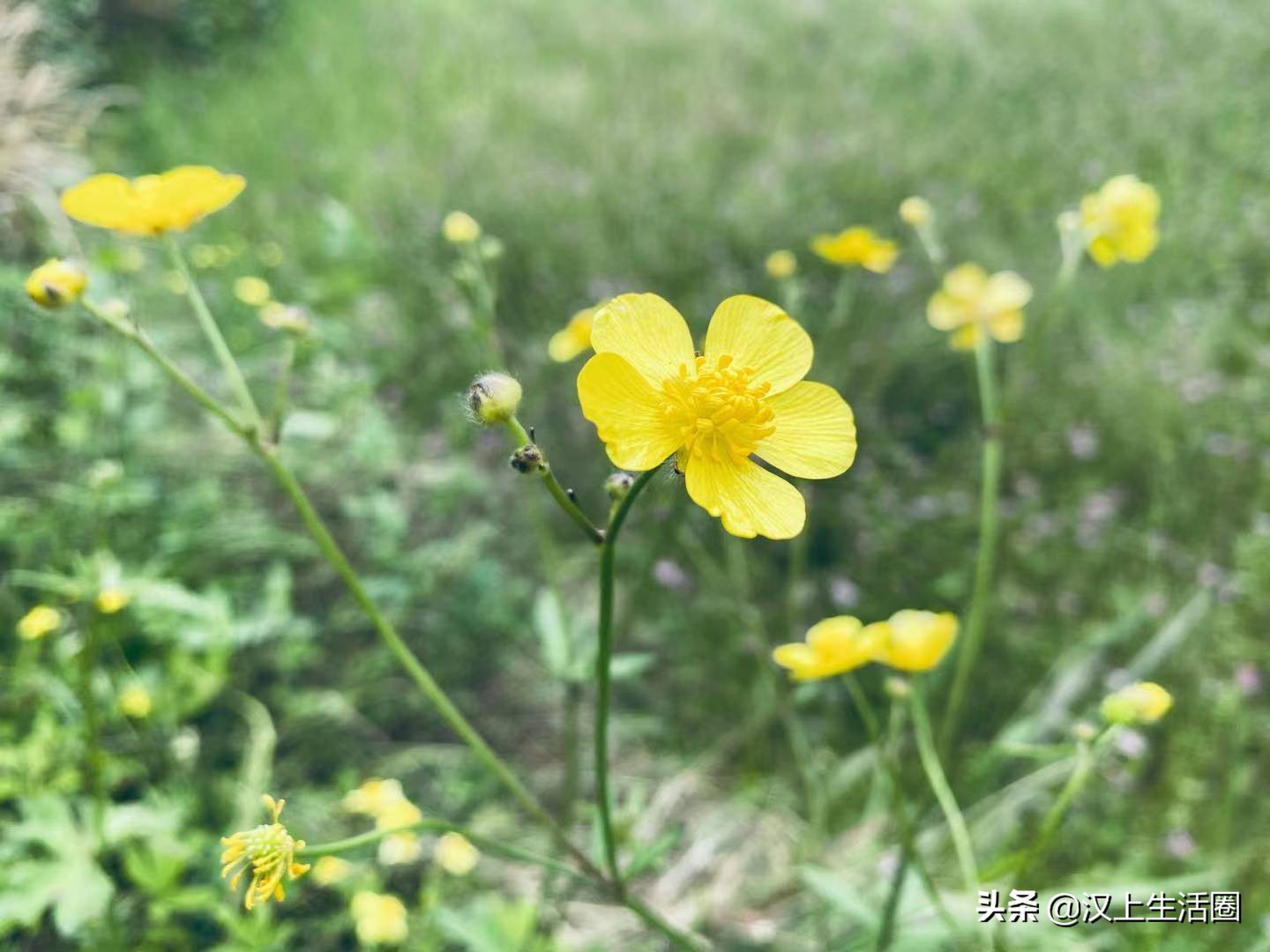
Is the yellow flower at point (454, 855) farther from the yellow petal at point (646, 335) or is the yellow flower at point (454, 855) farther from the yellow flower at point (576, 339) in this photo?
the yellow petal at point (646, 335)

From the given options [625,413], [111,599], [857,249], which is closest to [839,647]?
[625,413]

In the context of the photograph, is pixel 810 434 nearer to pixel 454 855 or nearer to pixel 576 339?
pixel 576 339

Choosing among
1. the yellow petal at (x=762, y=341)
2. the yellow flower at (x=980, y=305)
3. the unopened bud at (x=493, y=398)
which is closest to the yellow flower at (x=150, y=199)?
the unopened bud at (x=493, y=398)

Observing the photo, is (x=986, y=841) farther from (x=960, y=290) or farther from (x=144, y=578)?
(x=144, y=578)

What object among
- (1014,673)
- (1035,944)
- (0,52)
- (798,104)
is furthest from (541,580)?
(798,104)

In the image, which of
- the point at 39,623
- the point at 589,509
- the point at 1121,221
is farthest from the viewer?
the point at 589,509

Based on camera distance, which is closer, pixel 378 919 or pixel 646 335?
pixel 646 335

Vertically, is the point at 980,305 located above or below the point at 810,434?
below

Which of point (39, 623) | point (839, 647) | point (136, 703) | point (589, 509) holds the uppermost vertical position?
point (839, 647)
